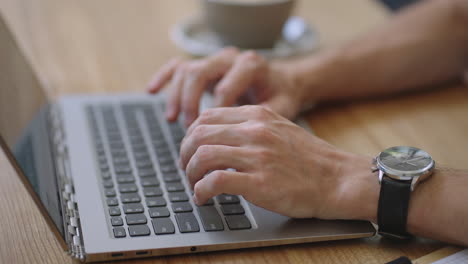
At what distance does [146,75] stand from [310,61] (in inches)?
12.4

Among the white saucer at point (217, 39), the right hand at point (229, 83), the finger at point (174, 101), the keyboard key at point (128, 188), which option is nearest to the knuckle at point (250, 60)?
the right hand at point (229, 83)

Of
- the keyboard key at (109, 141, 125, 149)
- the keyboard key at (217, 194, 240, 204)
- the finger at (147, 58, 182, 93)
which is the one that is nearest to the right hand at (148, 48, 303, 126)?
the finger at (147, 58, 182, 93)

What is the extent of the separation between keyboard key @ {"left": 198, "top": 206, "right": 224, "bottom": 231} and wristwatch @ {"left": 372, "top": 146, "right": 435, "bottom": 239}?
189 millimetres

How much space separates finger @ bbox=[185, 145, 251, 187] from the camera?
27.2 inches

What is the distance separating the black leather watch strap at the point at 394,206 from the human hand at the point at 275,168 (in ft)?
0.05

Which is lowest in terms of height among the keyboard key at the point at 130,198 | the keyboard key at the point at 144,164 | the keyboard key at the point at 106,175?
the keyboard key at the point at 106,175

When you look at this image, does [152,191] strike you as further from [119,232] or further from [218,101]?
[218,101]

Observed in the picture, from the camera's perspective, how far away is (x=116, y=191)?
73cm

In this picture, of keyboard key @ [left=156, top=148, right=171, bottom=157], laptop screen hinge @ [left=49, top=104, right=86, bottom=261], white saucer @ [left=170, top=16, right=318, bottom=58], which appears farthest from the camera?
white saucer @ [left=170, top=16, right=318, bottom=58]

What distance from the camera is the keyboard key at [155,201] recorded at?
2.31 ft

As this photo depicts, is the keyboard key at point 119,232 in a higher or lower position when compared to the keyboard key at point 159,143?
higher

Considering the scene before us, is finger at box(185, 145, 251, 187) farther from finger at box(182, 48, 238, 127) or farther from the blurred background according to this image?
the blurred background

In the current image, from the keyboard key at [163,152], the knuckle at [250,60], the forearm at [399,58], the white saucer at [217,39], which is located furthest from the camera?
the white saucer at [217,39]

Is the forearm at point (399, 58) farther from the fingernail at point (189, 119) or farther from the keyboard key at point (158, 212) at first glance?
the keyboard key at point (158, 212)
